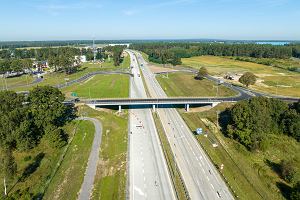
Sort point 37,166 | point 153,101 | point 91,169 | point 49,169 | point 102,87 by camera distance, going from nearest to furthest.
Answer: point 91,169, point 49,169, point 37,166, point 153,101, point 102,87

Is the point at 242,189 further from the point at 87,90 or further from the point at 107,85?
the point at 107,85

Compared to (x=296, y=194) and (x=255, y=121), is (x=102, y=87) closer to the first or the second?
(x=255, y=121)

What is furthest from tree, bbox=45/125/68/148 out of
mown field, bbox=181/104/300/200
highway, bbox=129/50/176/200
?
mown field, bbox=181/104/300/200

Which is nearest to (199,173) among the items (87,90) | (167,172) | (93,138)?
(167,172)

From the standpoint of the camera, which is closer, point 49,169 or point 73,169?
point 73,169

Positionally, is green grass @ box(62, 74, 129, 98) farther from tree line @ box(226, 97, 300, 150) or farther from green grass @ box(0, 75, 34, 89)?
tree line @ box(226, 97, 300, 150)

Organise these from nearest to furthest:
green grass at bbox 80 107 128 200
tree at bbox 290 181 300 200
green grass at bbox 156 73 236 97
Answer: tree at bbox 290 181 300 200 → green grass at bbox 80 107 128 200 → green grass at bbox 156 73 236 97

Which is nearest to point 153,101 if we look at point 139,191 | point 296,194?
point 139,191
